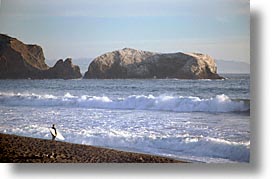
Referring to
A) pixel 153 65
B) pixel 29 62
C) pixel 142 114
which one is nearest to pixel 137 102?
pixel 142 114

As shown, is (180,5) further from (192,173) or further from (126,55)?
(192,173)

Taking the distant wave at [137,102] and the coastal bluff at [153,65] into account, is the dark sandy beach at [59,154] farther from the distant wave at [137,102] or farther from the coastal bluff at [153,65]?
the coastal bluff at [153,65]

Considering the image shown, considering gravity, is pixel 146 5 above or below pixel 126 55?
above

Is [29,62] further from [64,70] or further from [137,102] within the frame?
[137,102]

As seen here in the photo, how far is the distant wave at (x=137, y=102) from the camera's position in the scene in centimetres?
267

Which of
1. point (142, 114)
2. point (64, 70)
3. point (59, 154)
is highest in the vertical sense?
point (64, 70)

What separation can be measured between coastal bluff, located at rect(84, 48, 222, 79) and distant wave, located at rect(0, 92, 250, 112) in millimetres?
111

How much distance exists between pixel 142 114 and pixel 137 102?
0.07 meters

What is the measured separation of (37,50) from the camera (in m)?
2.70

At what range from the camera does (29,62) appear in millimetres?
2732

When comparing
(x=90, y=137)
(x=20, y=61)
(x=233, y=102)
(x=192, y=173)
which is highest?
(x=20, y=61)

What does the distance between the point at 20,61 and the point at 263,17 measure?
124 centimetres

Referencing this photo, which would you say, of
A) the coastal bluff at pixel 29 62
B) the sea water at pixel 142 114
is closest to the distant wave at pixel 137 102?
the sea water at pixel 142 114

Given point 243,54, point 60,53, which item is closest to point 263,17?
point 243,54
